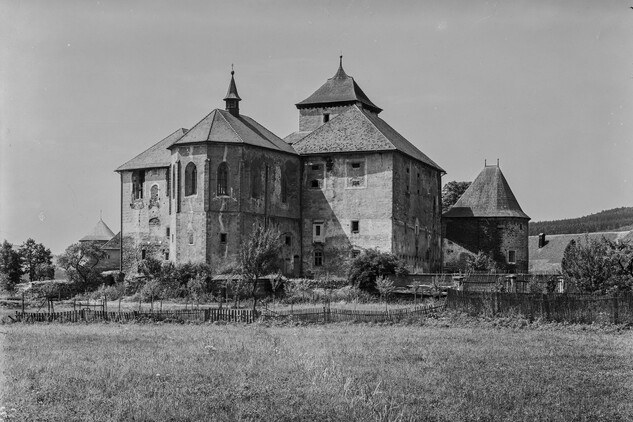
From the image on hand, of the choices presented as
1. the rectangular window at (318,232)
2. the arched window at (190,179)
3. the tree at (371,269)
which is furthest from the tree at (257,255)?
the rectangular window at (318,232)

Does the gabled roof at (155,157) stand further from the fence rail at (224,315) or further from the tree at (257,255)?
the fence rail at (224,315)

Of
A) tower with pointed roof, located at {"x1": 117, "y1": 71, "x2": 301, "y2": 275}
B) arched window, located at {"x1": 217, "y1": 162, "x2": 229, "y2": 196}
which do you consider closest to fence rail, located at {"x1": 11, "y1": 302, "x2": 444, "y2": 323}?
tower with pointed roof, located at {"x1": 117, "y1": 71, "x2": 301, "y2": 275}

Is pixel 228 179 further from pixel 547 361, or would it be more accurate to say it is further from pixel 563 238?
pixel 563 238

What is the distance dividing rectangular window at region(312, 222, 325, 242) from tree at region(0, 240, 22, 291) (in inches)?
1085

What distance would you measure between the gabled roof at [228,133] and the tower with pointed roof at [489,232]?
18086 millimetres

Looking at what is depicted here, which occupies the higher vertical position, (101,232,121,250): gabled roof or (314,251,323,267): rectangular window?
(101,232,121,250): gabled roof

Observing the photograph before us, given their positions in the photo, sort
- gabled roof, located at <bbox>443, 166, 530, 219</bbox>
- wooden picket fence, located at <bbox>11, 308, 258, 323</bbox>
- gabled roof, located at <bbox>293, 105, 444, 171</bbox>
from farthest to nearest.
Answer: gabled roof, located at <bbox>443, 166, 530, 219</bbox> → gabled roof, located at <bbox>293, 105, 444, 171</bbox> → wooden picket fence, located at <bbox>11, 308, 258, 323</bbox>

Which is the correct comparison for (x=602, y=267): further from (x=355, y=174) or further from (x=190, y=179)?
(x=190, y=179)

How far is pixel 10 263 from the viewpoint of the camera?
8306cm

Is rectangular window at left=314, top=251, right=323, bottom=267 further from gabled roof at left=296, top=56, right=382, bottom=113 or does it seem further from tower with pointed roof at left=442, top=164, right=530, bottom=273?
gabled roof at left=296, top=56, right=382, bottom=113

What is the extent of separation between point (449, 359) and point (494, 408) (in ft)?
23.4

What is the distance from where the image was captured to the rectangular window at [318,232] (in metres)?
67.4

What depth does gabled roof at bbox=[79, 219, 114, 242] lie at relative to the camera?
89.4 m

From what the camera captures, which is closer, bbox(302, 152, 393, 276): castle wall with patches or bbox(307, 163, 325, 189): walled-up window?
bbox(302, 152, 393, 276): castle wall with patches
